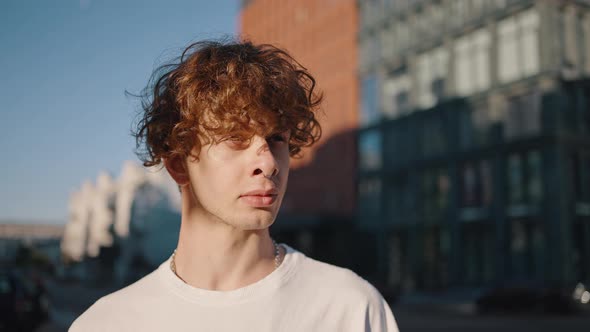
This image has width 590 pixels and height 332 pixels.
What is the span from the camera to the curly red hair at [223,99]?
1.81 m

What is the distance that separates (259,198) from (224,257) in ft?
0.75

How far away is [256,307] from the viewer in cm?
176

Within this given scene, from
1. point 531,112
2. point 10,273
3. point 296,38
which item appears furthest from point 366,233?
point 10,273

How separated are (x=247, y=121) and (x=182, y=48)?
484 mm

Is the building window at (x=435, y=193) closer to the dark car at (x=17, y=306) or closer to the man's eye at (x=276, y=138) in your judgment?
the dark car at (x=17, y=306)

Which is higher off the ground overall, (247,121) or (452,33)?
(452,33)

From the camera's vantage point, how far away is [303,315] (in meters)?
1.77

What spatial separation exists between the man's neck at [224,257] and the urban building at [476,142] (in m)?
22.2

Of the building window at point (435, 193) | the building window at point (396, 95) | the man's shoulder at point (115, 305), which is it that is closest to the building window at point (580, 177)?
the building window at point (435, 193)

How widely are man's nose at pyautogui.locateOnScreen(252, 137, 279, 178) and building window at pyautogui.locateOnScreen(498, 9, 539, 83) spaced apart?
102 ft

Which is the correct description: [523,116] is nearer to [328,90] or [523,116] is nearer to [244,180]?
[328,90]

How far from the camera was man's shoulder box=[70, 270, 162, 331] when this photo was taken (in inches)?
71.0

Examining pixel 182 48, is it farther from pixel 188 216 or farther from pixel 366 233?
pixel 366 233

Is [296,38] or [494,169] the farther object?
[296,38]
